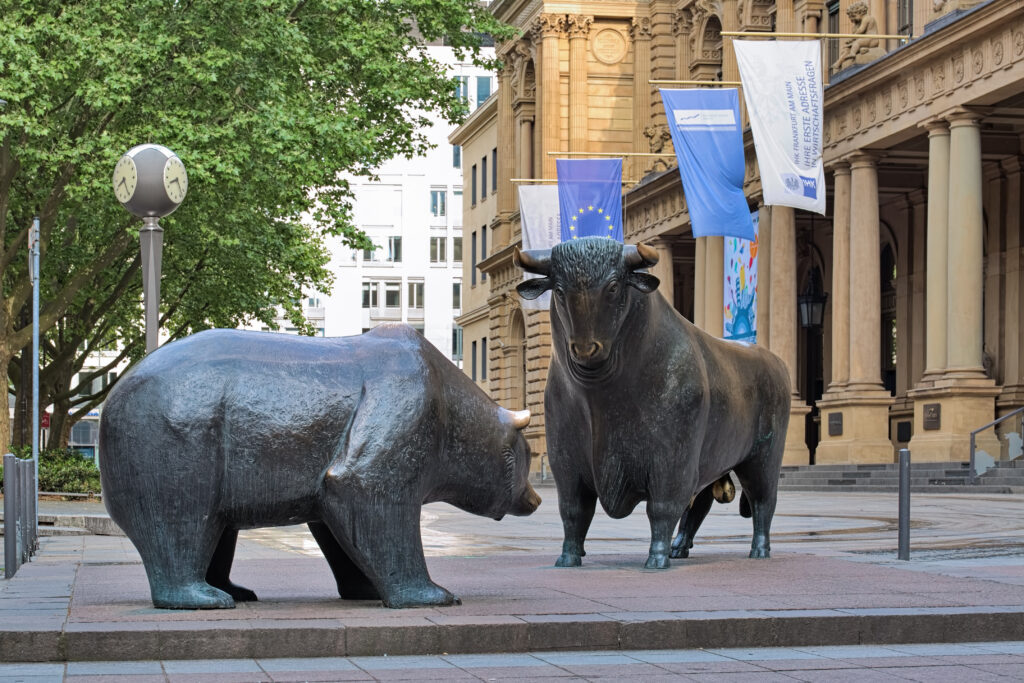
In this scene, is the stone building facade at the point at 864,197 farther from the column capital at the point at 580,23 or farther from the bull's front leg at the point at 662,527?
the bull's front leg at the point at 662,527

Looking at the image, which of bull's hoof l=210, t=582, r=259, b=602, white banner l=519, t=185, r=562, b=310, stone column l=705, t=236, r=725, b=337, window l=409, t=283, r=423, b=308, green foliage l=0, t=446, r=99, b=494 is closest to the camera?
bull's hoof l=210, t=582, r=259, b=602

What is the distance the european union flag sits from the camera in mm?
42469

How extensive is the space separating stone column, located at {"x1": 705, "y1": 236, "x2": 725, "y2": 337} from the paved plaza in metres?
37.4

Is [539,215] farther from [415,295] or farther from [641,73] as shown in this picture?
[415,295]

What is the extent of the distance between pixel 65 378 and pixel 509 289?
1224 inches

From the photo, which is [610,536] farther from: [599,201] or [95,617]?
[599,201]

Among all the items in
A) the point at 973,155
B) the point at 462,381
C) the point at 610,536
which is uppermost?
the point at 973,155

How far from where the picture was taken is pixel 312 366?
25.6ft

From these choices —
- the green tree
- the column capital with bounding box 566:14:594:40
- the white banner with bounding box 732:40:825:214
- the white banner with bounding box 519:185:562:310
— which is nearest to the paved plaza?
the green tree

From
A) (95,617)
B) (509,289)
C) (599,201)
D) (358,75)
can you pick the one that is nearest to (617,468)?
(95,617)

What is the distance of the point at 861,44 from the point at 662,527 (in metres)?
28.9

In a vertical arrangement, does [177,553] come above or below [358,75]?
below

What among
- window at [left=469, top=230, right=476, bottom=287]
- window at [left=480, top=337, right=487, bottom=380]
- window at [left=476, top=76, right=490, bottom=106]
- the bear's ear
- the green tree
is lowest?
the bear's ear

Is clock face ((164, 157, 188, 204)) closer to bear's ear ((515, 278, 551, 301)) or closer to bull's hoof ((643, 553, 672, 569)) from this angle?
bear's ear ((515, 278, 551, 301))
